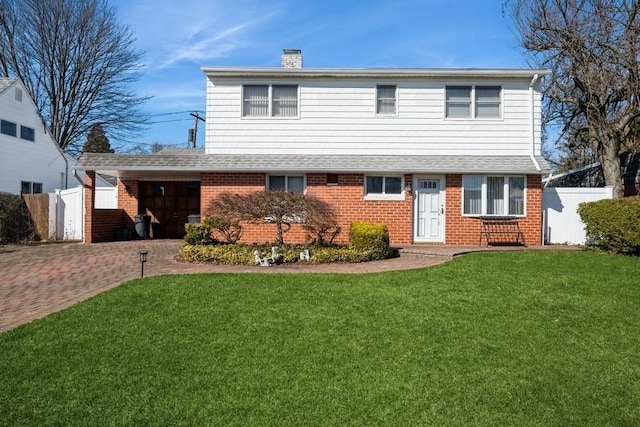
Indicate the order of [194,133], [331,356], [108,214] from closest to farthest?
[331,356], [108,214], [194,133]

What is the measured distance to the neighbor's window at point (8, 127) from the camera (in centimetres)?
2123

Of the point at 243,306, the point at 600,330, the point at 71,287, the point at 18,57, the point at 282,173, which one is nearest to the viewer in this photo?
the point at 600,330

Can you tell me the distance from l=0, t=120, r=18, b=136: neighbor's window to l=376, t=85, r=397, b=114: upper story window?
17054 mm

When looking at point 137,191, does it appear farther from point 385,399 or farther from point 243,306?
point 385,399

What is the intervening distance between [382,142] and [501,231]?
4727 mm

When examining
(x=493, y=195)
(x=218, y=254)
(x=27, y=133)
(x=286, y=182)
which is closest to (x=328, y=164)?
(x=286, y=182)

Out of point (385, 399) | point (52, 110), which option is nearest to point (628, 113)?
point (385, 399)

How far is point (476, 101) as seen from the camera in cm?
1541

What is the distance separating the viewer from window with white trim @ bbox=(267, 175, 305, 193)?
1537 centimetres

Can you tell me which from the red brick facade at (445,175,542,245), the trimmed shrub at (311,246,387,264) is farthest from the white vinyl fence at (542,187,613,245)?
the trimmed shrub at (311,246,387,264)

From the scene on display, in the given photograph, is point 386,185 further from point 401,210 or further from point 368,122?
point 368,122

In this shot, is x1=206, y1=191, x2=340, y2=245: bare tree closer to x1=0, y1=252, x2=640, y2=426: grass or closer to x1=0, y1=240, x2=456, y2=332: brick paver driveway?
x1=0, y1=240, x2=456, y2=332: brick paver driveway

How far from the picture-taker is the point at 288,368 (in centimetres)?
482

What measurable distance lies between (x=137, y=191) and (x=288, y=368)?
15085mm
